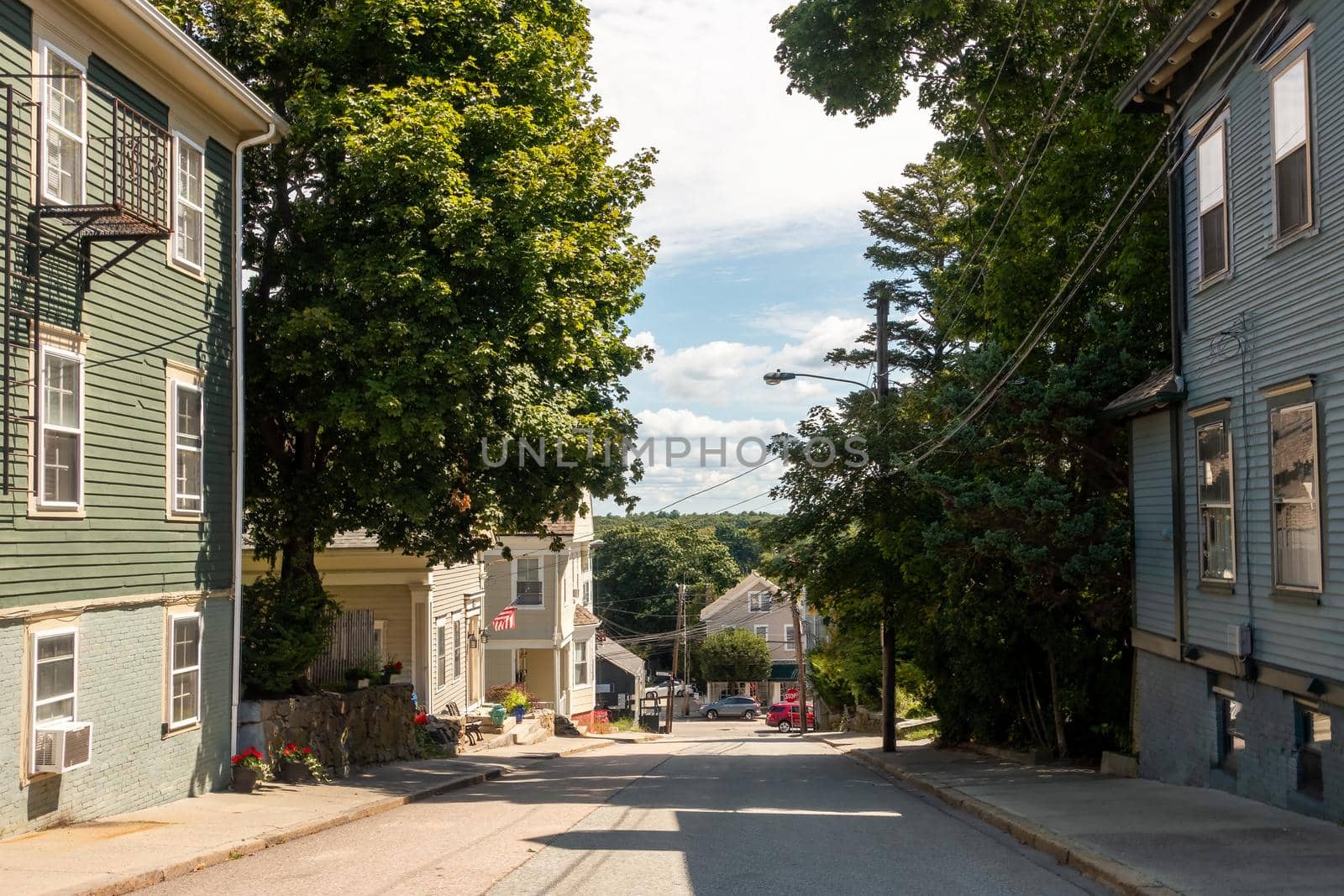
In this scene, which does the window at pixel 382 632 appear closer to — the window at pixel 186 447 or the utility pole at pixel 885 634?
the utility pole at pixel 885 634

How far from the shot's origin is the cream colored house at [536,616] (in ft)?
132

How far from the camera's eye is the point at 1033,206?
66.5 feet

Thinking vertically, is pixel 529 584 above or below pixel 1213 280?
below

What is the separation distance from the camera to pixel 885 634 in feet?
93.5

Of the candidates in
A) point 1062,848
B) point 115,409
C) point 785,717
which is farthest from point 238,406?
point 785,717

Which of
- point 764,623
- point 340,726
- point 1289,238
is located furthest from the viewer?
point 764,623

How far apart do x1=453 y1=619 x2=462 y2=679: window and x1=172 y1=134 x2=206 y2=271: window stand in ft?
58.1

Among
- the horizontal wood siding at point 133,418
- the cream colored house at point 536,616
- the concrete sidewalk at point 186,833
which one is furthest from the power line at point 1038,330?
the cream colored house at point 536,616

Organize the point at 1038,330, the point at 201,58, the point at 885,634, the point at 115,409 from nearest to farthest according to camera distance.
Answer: the point at 115,409, the point at 201,58, the point at 1038,330, the point at 885,634

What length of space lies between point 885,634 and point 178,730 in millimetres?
17925

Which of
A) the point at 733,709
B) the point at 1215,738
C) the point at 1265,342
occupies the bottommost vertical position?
the point at 733,709

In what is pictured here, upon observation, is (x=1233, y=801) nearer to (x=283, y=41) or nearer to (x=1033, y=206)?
(x=1033, y=206)

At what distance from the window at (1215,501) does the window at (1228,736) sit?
1.53m

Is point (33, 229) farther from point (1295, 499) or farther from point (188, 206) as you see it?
point (1295, 499)
